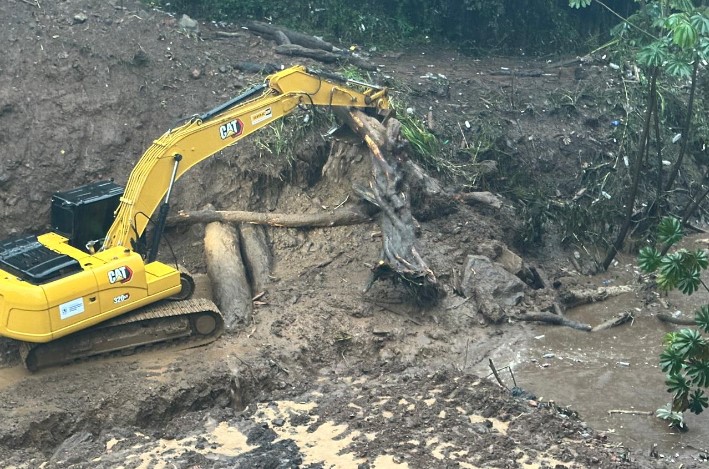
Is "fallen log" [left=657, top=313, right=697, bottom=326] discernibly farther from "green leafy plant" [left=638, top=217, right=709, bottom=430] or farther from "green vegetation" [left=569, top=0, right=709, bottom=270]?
"green leafy plant" [left=638, top=217, right=709, bottom=430]

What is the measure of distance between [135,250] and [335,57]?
6040mm

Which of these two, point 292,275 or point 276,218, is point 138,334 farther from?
point 276,218

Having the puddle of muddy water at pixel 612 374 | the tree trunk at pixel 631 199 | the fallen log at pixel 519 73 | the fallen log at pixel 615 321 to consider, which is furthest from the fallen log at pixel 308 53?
the fallen log at pixel 615 321

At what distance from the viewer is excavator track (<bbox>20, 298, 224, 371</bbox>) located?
37.9ft

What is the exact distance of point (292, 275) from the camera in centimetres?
1343

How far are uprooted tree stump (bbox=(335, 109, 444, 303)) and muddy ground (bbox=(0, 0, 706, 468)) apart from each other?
1.13 ft

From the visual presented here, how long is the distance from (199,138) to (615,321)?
583cm

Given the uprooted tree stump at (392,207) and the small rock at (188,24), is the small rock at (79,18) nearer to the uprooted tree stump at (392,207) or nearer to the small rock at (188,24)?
the small rock at (188,24)

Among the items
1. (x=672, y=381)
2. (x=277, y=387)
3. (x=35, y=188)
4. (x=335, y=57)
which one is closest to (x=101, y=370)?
(x=277, y=387)

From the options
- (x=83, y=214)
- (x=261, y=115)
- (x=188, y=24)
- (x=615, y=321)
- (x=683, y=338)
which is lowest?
(x=615, y=321)

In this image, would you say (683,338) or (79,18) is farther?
(79,18)

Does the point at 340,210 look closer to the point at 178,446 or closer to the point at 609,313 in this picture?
the point at 609,313

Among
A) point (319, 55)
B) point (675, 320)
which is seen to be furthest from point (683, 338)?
point (319, 55)

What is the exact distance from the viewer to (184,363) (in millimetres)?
11758
